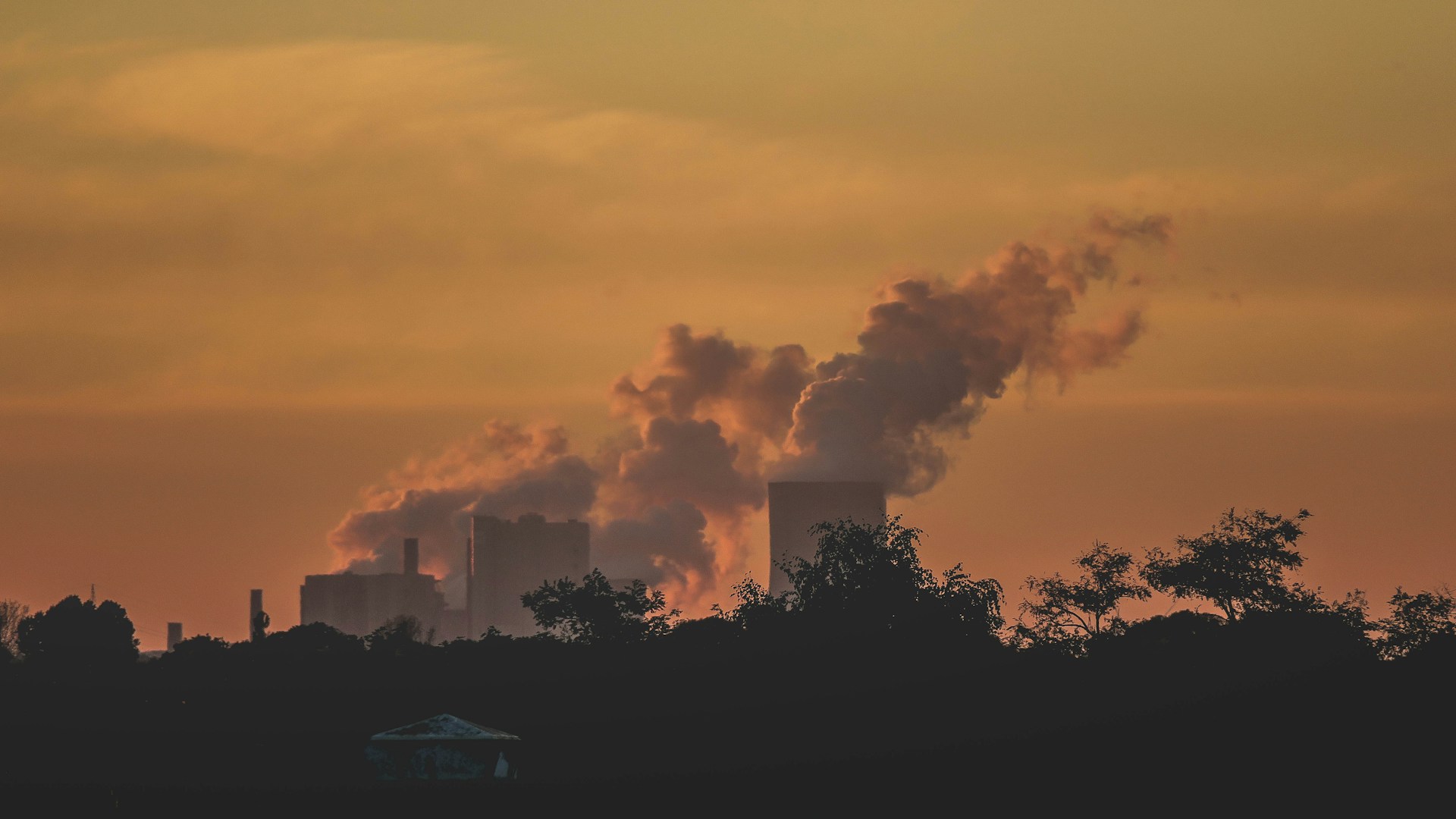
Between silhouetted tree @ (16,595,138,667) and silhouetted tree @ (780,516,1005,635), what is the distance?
245 feet

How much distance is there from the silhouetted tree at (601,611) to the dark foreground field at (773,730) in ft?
34.4

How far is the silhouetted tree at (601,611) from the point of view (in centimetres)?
13425

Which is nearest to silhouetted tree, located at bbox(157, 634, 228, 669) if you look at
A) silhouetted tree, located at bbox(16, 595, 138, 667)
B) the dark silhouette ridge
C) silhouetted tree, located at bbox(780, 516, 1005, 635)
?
the dark silhouette ridge

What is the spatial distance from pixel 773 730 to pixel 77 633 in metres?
98.7

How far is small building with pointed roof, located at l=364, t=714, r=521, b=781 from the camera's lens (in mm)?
80562

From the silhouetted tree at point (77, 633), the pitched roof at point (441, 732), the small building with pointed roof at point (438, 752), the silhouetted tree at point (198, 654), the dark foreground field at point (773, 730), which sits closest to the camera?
the dark foreground field at point (773, 730)

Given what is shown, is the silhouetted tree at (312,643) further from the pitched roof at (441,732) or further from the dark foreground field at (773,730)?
the pitched roof at (441,732)

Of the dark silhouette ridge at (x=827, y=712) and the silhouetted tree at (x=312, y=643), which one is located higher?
the silhouetted tree at (x=312, y=643)

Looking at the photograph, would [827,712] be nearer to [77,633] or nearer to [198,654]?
[198,654]

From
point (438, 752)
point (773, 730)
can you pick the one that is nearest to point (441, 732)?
point (438, 752)

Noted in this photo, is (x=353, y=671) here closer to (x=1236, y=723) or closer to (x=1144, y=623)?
(x=1144, y=623)

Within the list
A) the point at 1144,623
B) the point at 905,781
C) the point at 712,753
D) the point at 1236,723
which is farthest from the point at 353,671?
the point at 1236,723

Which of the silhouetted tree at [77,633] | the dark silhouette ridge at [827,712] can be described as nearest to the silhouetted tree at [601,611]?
the dark silhouette ridge at [827,712]

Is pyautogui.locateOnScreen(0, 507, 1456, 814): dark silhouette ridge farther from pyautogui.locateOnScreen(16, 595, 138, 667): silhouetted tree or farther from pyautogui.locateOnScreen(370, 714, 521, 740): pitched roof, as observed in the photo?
pyautogui.locateOnScreen(16, 595, 138, 667): silhouetted tree
